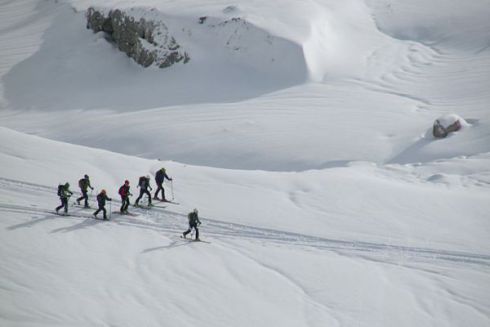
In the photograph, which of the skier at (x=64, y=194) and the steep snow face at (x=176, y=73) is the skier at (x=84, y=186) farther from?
the steep snow face at (x=176, y=73)

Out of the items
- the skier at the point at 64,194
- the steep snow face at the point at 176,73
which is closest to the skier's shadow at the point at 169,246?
the skier at the point at 64,194

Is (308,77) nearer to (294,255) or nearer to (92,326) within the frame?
(294,255)

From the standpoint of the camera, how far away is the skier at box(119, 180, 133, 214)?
16109 millimetres

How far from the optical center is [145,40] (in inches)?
1284

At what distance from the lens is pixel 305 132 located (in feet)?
83.8

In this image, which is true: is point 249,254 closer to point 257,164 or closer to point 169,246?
point 169,246

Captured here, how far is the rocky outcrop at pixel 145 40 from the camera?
105ft

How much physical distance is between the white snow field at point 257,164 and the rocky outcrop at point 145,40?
0.53 meters

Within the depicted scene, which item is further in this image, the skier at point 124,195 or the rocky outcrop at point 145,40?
the rocky outcrop at point 145,40

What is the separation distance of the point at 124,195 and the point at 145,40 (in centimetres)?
1850

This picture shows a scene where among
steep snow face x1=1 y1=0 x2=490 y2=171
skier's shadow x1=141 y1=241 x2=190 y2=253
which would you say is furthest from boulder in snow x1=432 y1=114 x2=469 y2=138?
skier's shadow x1=141 y1=241 x2=190 y2=253

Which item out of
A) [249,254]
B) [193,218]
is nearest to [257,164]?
[193,218]

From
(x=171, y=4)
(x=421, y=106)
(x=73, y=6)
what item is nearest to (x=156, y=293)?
(x=421, y=106)

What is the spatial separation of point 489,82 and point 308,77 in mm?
9089
